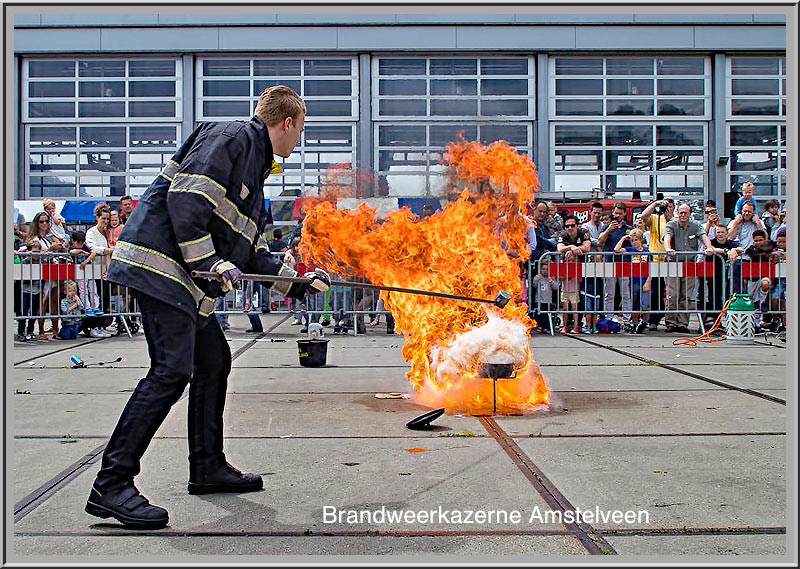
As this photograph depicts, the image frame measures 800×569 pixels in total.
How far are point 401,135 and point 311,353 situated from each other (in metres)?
13.5

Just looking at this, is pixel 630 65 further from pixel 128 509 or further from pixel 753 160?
pixel 128 509

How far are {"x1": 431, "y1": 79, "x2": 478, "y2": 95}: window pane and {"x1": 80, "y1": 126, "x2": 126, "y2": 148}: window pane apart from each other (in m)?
8.40

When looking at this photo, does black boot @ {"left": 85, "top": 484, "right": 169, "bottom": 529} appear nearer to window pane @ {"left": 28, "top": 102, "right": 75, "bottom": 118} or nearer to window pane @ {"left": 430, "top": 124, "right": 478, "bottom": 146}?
window pane @ {"left": 430, "top": 124, "right": 478, "bottom": 146}

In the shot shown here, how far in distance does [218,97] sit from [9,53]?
19.4 meters

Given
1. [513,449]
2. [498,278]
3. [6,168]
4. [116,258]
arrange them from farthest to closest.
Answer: [498,278] → [513,449] → [116,258] → [6,168]

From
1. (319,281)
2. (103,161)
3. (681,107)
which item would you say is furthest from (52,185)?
(319,281)

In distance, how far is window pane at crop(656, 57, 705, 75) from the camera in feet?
71.2

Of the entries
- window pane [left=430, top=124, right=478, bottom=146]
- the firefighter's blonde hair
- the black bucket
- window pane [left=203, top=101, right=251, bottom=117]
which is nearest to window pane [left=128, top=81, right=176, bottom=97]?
window pane [left=203, top=101, right=251, bottom=117]

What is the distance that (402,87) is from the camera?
21297mm

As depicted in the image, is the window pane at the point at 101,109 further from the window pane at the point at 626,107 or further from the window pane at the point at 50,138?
the window pane at the point at 626,107

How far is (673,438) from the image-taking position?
198 inches

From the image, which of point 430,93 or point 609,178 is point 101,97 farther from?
point 609,178

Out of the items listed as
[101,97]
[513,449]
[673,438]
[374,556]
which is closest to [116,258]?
[374,556]

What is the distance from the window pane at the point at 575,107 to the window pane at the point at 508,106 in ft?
2.96
